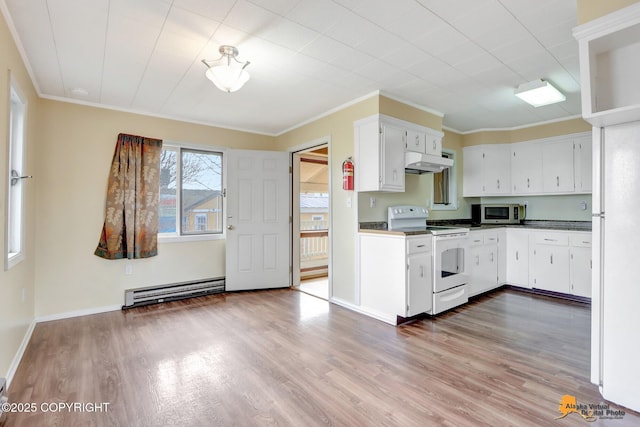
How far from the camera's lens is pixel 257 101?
11.8ft

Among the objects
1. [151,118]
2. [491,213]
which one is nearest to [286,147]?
[151,118]

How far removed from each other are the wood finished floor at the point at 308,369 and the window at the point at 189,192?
4.22 feet

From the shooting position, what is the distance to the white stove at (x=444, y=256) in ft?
11.1

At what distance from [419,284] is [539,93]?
2.35 m

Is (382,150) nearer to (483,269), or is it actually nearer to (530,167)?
(483,269)

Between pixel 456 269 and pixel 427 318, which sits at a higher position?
pixel 456 269

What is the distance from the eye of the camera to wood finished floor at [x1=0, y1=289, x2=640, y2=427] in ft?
5.84

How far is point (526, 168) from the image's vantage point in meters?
4.76

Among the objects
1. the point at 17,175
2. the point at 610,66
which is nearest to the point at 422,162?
the point at 610,66

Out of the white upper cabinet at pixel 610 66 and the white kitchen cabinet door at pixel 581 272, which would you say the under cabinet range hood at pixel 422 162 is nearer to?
the white upper cabinet at pixel 610 66

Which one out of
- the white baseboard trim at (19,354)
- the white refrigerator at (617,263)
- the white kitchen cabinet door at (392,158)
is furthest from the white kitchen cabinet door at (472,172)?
the white baseboard trim at (19,354)

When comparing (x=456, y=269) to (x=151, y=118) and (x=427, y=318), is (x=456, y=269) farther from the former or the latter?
(x=151, y=118)

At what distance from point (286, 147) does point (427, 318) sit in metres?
3.14

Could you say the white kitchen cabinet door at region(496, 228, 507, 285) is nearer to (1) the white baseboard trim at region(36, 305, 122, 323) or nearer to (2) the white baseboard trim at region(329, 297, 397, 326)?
(2) the white baseboard trim at region(329, 297, 397, 326)
